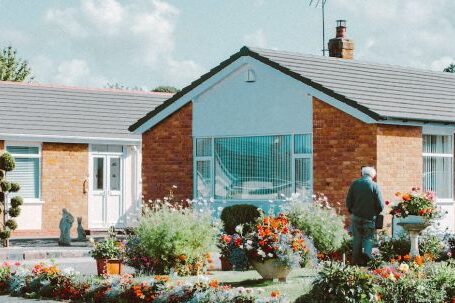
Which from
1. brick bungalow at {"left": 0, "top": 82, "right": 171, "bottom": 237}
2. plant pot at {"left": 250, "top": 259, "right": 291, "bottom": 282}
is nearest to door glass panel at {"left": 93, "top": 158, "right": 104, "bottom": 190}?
brick bungalow at {"left": 0, "top": 82, "right": 171, "bottom": 237}

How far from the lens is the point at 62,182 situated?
31.7 metres

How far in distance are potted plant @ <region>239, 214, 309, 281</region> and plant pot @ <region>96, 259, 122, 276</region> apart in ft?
7.56

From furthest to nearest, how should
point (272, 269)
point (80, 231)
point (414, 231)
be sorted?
point (80, 231) → point (414, 231) → point (272, 269)

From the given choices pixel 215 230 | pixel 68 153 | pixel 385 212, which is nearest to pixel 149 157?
pixel 68 153

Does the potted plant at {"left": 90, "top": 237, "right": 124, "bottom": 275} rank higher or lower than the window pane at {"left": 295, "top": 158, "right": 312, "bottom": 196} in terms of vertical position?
lower

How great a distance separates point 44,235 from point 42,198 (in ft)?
3.60

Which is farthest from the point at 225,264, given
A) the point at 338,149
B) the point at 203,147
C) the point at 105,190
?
the point at 105,190

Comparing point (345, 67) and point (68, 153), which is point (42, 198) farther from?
point (345, 67)

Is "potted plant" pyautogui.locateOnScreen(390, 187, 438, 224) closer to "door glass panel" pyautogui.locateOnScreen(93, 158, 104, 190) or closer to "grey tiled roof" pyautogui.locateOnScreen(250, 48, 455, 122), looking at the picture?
"grey tiled roof" pyautogui.locateOnScreen(250, 48, 455, 122)

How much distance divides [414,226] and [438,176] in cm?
671

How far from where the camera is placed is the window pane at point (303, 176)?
25531 mm

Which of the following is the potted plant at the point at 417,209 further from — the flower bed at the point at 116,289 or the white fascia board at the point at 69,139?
the white fascia board at the point at 69,139

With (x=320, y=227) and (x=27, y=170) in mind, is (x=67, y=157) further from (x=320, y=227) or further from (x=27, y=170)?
(x=320, y=227)

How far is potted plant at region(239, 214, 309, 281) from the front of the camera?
655 inches
